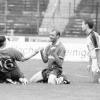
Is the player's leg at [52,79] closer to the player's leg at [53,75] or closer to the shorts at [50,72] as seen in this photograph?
the player's leg at [53,75]

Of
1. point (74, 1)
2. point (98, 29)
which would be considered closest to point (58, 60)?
point (98, 29)

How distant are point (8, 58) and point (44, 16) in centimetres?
1666

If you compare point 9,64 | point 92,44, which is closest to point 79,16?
point 92,44

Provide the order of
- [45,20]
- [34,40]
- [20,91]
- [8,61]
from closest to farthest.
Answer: [20,91] → [8,61] → [34,40] → [45,20]

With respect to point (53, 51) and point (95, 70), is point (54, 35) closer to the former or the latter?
point (53, 51)

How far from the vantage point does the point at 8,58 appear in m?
9.30

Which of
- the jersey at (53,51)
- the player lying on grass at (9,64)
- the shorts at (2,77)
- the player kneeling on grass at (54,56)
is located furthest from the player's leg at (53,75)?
the shorts at (2,77)

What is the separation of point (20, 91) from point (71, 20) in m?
19.3

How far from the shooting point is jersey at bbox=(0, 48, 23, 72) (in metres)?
9.27

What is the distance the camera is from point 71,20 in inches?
1042

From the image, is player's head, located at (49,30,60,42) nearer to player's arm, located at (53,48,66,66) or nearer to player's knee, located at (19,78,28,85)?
player's arm, located at (53,48,66,66)

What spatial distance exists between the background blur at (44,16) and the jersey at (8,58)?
1563 cm

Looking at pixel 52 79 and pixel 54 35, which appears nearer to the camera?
pixel 52 79

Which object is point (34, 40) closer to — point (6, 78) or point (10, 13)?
point (10, 13)
